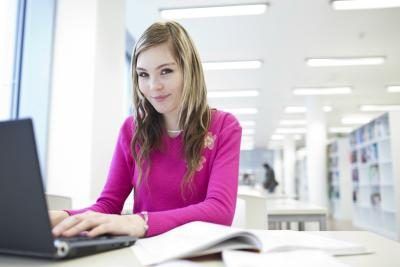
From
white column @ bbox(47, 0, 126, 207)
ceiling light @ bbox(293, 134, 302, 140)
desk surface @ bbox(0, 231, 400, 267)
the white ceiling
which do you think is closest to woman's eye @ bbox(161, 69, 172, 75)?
desk surface @ bbox(0, 231, 400, 267)

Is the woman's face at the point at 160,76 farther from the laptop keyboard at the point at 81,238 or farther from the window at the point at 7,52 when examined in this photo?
the window at the point at 7,52

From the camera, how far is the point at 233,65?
5969mm

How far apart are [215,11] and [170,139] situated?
3.23 metres

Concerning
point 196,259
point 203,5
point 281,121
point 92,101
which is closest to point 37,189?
point 196,259

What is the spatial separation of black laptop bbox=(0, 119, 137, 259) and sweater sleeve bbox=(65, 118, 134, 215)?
1.77ft

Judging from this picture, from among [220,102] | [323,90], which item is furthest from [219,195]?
[220,102]

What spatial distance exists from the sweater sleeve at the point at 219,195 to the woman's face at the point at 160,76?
199 millimetres

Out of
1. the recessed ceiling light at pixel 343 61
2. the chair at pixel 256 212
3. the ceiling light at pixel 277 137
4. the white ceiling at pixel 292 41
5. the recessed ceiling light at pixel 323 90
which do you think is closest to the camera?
the chair at pixel 256 212

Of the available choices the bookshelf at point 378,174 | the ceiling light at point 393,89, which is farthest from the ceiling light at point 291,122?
the ceiling light at point 393,89

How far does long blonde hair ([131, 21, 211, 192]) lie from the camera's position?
1052 mm

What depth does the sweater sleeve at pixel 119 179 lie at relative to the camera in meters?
1.08

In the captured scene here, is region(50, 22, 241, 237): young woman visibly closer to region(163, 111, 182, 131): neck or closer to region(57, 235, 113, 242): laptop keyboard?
region(163, 111, 182, 131): neck

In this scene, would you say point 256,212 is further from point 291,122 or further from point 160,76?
point 291,122

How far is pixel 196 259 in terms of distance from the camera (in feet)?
1.82
